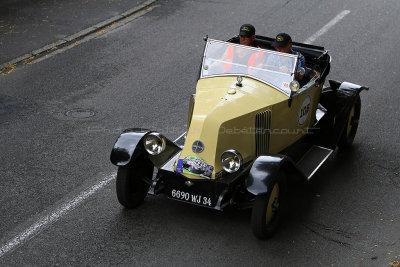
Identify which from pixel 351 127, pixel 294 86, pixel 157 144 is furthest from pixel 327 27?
pixel 157 144

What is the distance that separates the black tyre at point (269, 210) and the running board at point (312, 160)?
2.41ft

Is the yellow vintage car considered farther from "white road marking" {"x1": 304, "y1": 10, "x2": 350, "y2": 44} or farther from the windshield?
"white road marking" {"x1": 304, "y1": 10, "x2": 350, "y2": 44}

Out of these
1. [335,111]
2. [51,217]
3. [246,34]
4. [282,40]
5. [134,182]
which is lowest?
[51,217]

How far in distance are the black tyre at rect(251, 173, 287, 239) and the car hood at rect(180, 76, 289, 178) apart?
57cm

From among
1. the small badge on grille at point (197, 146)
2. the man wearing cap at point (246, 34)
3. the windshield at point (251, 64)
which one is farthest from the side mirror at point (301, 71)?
the small badge on grille at point (197, 146)

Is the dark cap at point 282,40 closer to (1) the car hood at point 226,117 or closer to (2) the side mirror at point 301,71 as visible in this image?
(2) the side mirror at point 301,71

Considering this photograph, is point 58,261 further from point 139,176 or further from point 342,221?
point 342,221

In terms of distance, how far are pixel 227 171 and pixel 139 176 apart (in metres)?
1.21

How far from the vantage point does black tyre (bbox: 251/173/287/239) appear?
7.45m

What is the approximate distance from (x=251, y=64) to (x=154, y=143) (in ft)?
5.68

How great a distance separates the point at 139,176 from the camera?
325 inches

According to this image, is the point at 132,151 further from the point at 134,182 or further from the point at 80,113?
the point at 80,113

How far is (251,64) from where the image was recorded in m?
8.84

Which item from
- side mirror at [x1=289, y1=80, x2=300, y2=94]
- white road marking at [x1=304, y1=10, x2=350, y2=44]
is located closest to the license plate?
side mirror at [x1=289, y1=80, x2=300, y2=94]
